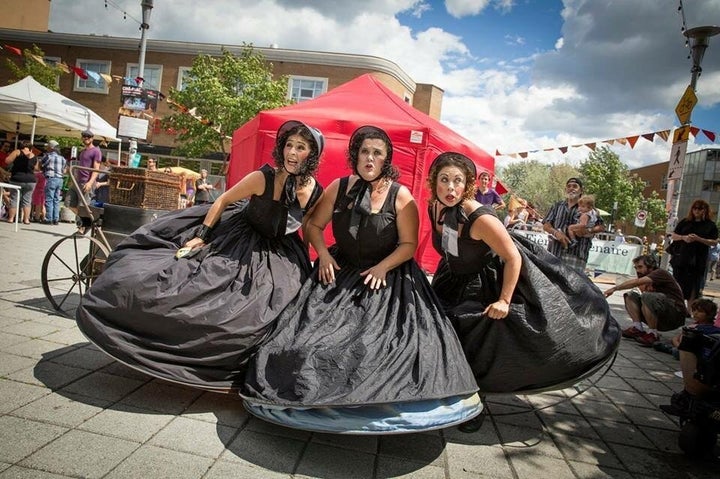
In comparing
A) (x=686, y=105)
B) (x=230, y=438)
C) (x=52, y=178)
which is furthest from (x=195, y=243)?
(x=52, y=178)

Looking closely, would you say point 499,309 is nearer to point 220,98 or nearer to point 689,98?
point 689,98

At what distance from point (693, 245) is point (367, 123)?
17.3 ft

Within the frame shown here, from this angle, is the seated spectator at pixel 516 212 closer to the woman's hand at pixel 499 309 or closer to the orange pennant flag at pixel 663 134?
the orange pennant flag at pixel 663 134

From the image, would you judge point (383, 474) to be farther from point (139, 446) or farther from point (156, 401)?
point (156, 401)

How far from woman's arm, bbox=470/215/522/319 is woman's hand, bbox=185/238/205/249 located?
6.18ft

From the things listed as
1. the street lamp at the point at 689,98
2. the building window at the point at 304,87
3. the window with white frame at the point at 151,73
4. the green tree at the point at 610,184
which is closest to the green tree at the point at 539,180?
the green tree at the point at 610,184

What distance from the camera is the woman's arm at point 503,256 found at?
8.63ft

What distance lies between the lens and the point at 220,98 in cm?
1639

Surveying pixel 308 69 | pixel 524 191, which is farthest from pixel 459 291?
pixel 524 191

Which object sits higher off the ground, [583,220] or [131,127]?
[131,127]

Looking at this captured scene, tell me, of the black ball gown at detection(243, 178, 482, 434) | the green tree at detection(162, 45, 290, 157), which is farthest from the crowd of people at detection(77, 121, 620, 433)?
the green tree at detection(162, 45, 290, 157)

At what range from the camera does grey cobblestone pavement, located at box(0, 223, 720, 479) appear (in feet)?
6.79

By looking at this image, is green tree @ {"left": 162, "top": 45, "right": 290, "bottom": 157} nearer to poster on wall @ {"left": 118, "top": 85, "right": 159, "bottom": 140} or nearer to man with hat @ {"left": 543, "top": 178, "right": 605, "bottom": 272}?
poster on wall @ {"left": 118, "top": 85, "right": 159, "bottom": 140}

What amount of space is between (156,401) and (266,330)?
0.78 m
